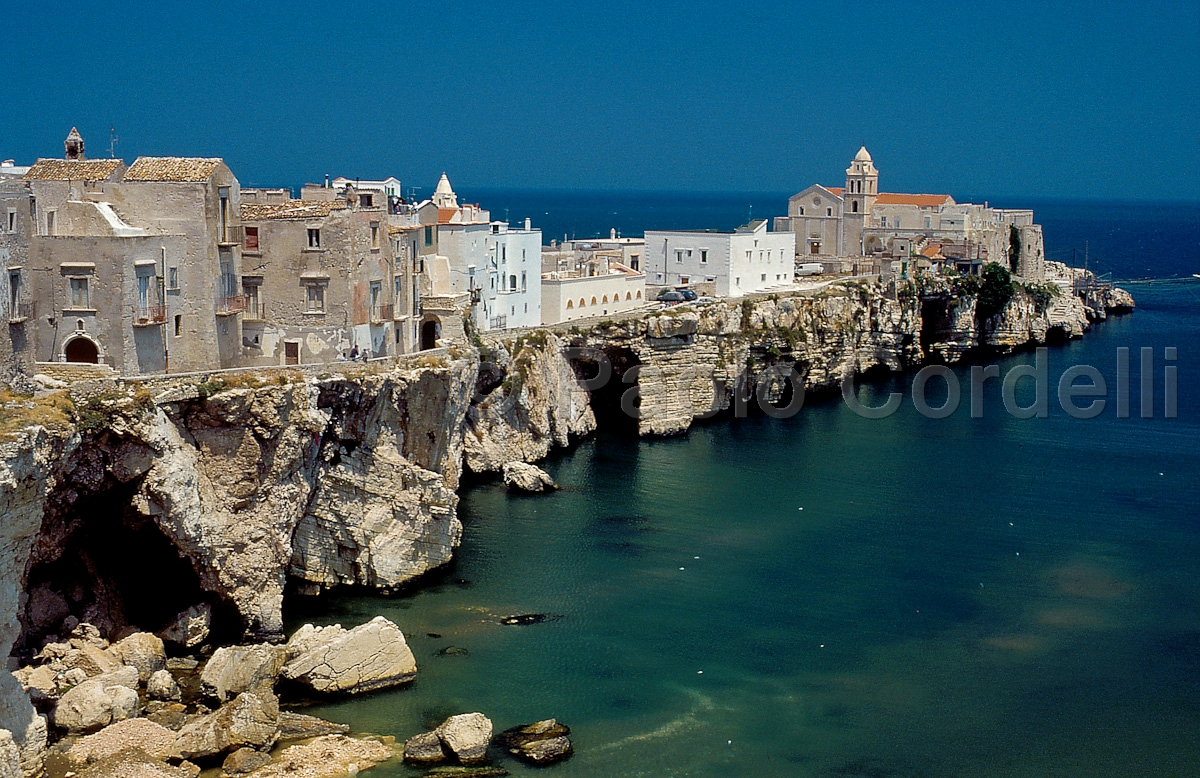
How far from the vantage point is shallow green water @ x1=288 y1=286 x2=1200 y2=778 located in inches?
1367

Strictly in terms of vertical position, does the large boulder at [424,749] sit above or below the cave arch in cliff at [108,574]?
below

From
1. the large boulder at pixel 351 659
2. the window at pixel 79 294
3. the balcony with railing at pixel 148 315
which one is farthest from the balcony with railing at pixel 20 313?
the large boulder at pixel 351 659

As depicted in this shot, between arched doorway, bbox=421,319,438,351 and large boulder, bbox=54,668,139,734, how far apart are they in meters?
26.6

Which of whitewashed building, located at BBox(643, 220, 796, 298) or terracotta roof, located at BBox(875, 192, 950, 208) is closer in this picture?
whitewashed building, located at BBox(643, 220, 796, 298)

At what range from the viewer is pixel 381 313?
50.8 m

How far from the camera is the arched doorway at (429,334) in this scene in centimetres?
5866

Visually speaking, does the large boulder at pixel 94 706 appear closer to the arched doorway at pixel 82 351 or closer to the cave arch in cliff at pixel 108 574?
the cave arch in cliff at pixel 108 574

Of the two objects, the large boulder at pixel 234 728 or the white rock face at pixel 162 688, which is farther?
the white rock face at pixel 162 688

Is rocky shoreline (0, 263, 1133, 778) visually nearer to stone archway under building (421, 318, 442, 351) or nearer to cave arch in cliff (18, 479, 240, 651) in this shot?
cave arch in cliff (18, 479, 240, 651)

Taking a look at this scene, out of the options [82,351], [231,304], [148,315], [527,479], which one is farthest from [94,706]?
[527,479]

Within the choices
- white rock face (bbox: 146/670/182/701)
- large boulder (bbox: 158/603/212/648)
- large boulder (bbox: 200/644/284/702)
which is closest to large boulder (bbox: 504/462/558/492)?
large boulder (bbox: 158/603/212/648)

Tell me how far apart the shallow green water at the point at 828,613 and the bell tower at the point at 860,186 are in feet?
144

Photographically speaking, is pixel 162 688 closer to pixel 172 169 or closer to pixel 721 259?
pixel 172 169

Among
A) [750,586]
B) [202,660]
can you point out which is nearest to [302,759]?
[202,660]
